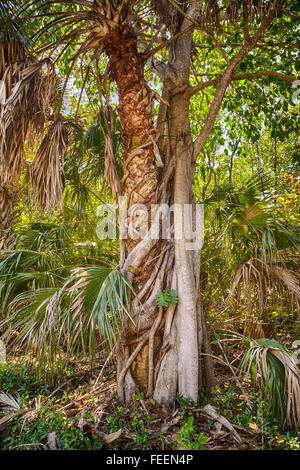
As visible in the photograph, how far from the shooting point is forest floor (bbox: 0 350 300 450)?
2246 millimetres

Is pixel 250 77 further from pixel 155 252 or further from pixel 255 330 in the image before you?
pixel 255 330

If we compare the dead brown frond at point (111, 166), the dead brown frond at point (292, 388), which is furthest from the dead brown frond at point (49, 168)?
the dead brown frond at point (292, 388)

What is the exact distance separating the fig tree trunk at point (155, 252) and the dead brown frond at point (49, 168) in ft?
2.16

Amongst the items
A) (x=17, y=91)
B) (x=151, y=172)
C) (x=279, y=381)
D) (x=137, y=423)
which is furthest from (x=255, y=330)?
(x=17, y=91)

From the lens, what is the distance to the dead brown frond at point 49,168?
121 inches

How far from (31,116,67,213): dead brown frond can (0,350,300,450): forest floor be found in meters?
1.83

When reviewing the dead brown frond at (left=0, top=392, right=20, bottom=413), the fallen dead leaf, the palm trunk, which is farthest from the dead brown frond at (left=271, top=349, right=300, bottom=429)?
the palm trunk

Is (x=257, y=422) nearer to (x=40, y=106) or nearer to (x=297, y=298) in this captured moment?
(x=297, y=298)

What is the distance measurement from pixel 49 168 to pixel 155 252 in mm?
1318

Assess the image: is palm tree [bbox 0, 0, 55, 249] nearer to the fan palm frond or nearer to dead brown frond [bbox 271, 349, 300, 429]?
the fan palm frond

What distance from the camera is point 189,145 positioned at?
3277 millimetres

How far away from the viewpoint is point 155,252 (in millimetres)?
3035

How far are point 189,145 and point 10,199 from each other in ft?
9.04

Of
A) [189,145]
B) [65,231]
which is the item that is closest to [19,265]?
[65,231]
